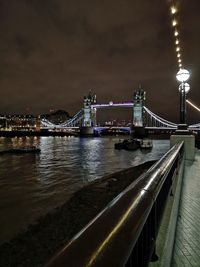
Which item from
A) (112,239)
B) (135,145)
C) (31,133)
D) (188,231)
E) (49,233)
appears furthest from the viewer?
(31,133)

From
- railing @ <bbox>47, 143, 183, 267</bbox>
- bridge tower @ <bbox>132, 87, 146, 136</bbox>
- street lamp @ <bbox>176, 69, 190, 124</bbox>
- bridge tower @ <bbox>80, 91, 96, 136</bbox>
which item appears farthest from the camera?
bridge tower @ <bbox>80, 91, 96, 136</bbox>

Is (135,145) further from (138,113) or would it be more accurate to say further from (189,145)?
(138,113)

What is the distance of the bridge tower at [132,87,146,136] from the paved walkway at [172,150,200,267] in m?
101

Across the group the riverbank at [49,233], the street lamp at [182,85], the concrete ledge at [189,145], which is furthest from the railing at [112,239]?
the concrete ledge at [189,145]

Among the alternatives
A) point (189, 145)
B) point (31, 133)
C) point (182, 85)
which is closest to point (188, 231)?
point (189, 145)

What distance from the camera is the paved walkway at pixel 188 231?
11.2 ft

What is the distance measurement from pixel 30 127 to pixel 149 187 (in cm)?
18490

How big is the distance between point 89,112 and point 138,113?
27.2 m

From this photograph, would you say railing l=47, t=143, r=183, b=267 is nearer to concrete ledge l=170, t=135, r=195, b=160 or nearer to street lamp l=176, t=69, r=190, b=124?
street lamp l=176, t=69, r=190, b=124

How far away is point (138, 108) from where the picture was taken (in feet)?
429

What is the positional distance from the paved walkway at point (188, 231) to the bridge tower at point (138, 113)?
10076 centimetres

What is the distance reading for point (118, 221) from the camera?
1303mm

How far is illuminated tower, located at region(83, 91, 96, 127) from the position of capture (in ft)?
457

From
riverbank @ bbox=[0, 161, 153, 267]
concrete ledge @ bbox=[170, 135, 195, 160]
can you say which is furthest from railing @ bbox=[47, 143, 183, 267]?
concrete ledge @ bbox=[170, 135, 195, 160]
